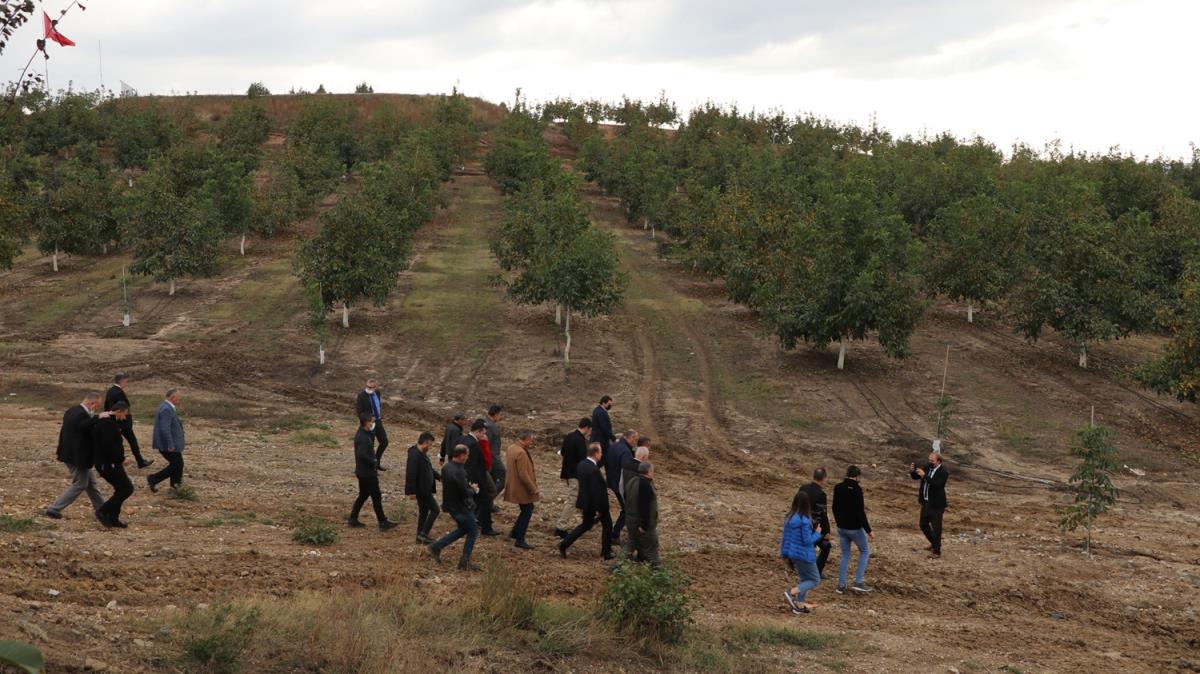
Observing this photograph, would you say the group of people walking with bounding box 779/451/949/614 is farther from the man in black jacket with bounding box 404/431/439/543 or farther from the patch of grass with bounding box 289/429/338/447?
the patch of grass with bounding box 289/429/338/447

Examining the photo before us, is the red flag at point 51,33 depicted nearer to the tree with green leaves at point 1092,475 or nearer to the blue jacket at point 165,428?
the blue jacket at point 165,428

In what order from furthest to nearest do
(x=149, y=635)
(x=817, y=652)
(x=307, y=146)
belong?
(x=307, y=146), (x=817, y=652), (x=149, y=635)

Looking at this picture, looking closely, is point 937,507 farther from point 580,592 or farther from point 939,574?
point 580,592

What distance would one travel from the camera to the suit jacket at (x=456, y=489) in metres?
11.3

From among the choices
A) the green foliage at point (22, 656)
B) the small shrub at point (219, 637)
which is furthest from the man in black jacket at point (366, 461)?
the green foliage at point (22, 656)

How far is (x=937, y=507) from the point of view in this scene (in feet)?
45.2

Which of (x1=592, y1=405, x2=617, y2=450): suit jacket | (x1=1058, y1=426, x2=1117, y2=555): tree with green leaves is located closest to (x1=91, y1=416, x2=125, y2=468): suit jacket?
(x1=592, y1=405, x2=617, y2=450): suit jacket

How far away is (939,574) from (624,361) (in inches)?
690

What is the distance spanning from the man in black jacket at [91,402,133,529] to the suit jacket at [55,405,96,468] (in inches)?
3.1

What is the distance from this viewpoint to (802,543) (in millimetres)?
10906

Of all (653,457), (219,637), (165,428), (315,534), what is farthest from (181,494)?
(653,457)

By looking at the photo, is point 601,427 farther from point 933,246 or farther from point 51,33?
point 933,246

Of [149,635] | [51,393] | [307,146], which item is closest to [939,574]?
[149,635]

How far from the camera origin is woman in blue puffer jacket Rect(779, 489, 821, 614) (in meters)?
10.9
